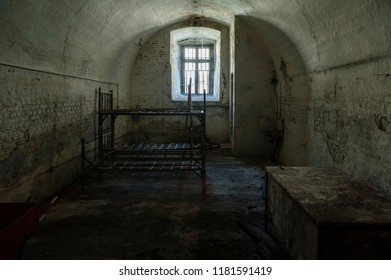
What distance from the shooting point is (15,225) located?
262 cm

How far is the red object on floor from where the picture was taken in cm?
247

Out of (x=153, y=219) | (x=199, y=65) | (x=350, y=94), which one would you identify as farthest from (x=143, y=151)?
(x=199, y=65)

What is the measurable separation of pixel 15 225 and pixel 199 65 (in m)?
10.0

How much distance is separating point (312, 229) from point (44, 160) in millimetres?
4310

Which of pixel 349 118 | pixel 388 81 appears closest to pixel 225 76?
pixel 349 118

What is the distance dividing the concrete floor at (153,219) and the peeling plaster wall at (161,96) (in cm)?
431

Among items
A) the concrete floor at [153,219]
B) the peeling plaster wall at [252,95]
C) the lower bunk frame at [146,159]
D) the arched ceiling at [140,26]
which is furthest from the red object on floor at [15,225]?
the peeling plaster wall at [252,95]

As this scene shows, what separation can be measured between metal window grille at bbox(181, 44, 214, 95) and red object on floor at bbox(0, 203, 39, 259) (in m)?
9.36

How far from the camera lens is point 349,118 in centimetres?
474

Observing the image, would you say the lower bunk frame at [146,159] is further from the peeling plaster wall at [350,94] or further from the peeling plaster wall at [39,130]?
the peeling plaster wall at [350,94]

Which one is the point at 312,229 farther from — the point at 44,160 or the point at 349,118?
the point at 44,160

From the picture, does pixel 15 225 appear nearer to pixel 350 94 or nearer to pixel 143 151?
pixel 350 94

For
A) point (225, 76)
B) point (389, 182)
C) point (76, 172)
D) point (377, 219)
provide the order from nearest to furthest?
point (377, 219)
point (389, 182)
point (76, 172)
point (225, 76)

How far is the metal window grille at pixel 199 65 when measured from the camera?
11992mm
